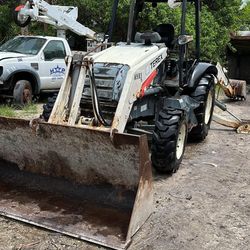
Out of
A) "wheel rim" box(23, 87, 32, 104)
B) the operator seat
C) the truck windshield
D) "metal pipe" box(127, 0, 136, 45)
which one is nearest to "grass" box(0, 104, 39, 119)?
"wheel rim" box(23, 87, 32, 104)

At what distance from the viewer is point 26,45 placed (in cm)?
1176

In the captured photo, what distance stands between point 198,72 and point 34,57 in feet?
18.1

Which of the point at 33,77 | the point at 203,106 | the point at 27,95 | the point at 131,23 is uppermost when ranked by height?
the point at 131,23

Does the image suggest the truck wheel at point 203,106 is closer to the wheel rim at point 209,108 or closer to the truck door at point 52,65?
the wheel rim at point 209,108

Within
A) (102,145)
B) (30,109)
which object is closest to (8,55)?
(30,109)

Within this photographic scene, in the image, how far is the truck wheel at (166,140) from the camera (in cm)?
561

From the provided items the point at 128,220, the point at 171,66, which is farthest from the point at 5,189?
the point at 171,66

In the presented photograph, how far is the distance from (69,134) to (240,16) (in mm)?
17409

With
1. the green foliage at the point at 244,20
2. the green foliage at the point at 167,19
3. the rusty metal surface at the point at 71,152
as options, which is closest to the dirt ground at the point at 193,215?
the rusty metal surface at the point at 71,152

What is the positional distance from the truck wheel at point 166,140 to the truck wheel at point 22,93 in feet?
19.1

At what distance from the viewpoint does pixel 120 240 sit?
4090mm

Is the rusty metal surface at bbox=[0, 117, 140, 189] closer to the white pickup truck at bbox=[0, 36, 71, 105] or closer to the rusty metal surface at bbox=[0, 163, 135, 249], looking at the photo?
the rusty metal surface at bbox=[0, 163, 135, 249]

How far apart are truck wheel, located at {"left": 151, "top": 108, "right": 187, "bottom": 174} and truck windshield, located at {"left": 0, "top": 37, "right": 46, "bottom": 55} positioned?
6602mm

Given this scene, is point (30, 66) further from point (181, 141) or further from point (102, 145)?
point (102, 145)
